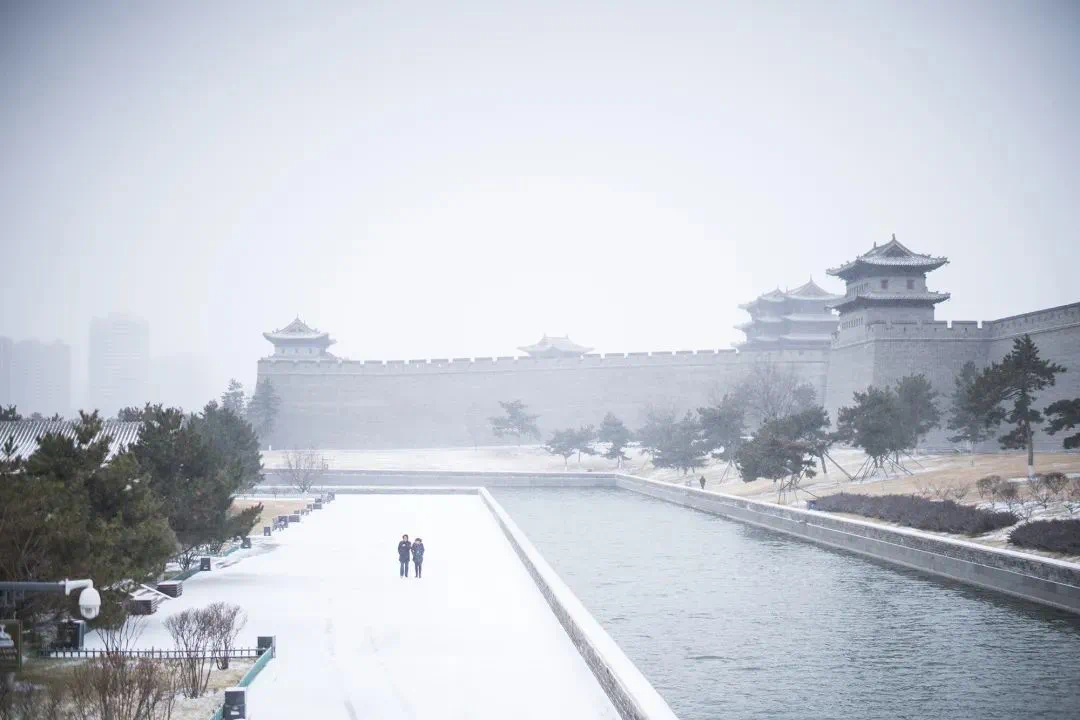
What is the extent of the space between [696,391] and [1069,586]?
38.4m

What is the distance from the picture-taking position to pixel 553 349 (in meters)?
58.9

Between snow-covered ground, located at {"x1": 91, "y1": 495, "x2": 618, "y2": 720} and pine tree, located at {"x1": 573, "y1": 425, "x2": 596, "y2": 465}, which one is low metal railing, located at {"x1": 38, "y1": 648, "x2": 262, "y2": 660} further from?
pine tree, located at {"x1": 573, "y1": 425, "x2": 596, "y2": 465}

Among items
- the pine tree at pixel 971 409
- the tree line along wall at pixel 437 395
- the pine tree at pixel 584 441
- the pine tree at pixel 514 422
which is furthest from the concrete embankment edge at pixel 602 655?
the tree line along wall at pixel 437 395

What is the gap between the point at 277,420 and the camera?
53469mm

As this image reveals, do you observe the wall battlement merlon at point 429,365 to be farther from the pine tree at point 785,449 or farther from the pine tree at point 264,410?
the pine tree at point 785,449

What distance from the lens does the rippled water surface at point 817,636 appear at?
933 cm

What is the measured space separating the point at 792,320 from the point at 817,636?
42.2 meters

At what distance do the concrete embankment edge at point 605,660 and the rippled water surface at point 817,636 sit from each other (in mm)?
840

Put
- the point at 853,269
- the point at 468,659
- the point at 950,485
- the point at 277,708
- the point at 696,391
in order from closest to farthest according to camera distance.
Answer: the point at 277,708
the point at 468,659
the point at 950,485
the point at 853,269
the point at 696,391

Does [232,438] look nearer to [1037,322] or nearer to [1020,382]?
[1020,382]

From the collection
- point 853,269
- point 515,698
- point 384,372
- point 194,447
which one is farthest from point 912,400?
point 384,372

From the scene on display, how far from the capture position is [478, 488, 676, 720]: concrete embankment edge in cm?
747

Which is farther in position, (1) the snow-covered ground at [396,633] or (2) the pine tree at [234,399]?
(2) the pine tree at [234,399]

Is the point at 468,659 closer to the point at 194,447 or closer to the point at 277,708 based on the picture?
the point at 277,708
